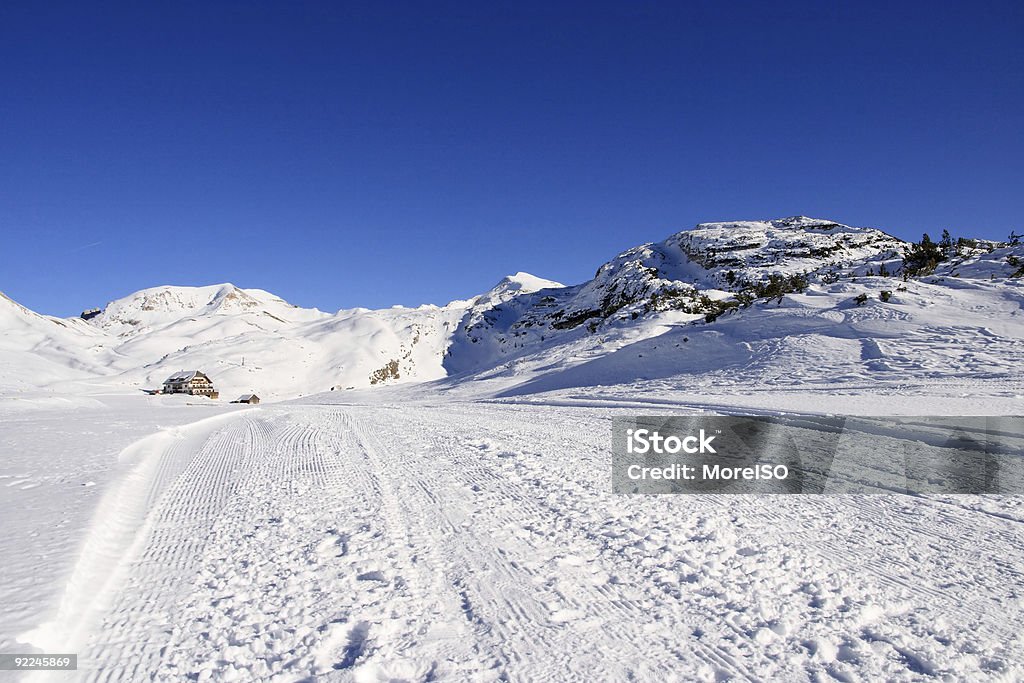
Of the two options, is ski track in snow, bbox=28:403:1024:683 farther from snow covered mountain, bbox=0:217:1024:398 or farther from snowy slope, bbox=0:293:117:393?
snowy slope, bbox=0:293:117:393

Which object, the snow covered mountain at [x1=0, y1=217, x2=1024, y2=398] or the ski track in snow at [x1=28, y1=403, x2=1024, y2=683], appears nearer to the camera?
the ski track in snow at [x1=28, y1=403, x2=1024, y2=683]

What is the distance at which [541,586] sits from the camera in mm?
2781

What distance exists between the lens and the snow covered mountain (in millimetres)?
13688

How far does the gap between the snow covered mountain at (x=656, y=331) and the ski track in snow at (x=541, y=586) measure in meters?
10.2

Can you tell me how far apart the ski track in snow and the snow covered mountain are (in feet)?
33.5

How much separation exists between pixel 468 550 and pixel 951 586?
108 inches

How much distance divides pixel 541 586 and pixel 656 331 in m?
23.7

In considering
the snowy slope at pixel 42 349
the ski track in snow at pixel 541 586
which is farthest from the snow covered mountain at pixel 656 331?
the ski track in snow at pixel 541 586

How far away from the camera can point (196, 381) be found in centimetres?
5197

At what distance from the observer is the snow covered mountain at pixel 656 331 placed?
1369 cm

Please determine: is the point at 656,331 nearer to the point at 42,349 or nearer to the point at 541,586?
the point at 541,586

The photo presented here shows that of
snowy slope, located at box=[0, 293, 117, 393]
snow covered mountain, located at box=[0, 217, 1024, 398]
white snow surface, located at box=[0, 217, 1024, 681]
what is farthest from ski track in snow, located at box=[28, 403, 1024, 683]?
snowy slope, located at box=[0, 293, 117, 393]

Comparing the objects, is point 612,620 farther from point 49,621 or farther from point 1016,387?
point 1016,387

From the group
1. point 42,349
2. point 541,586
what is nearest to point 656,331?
point 541,586
